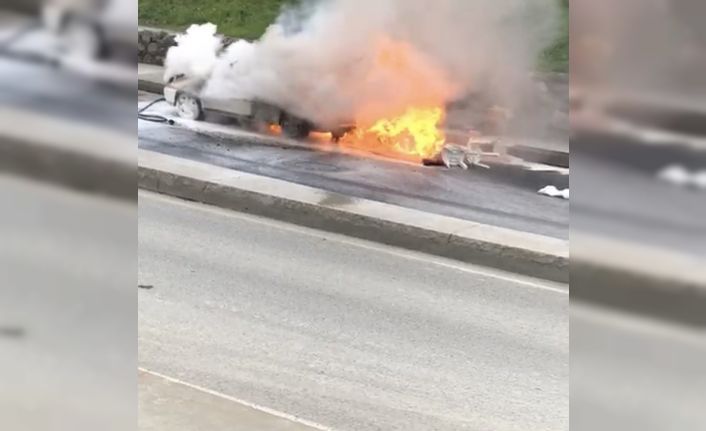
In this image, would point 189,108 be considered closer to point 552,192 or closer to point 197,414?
point 552,192

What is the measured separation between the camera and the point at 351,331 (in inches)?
193

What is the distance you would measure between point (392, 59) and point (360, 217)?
4.55m

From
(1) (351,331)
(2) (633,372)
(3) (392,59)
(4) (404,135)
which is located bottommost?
(1) (351,331)

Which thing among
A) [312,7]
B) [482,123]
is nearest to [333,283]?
[482,123]

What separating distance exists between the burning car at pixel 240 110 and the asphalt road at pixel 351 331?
4.36 m

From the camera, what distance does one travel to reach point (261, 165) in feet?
30.6

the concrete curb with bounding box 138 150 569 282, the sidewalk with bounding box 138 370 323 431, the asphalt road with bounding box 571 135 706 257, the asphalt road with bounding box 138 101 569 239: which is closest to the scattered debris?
the asphalt road with bounding box 571 135 706 257

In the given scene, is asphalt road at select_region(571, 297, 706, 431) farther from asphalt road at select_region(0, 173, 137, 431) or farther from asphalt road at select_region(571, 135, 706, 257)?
asphalt road at select_region(0, 173, 137, 431)

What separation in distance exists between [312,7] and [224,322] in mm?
8222

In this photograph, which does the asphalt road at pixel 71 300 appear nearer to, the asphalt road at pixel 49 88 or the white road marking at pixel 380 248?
the asphalt road at pixel 49 88

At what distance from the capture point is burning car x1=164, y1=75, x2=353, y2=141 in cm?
1114

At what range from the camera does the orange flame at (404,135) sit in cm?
1050

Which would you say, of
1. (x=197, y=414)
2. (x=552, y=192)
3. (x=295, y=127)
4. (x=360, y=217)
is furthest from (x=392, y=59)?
(x=197, y=414)

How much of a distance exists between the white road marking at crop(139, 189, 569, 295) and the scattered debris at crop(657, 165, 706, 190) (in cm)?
447
